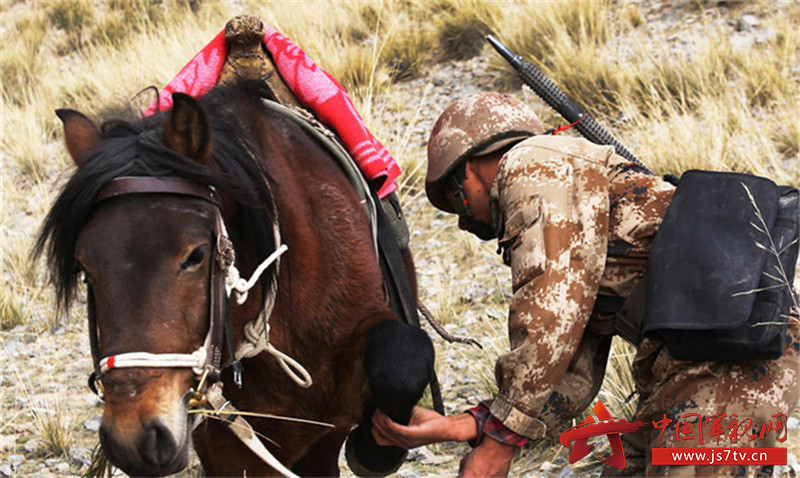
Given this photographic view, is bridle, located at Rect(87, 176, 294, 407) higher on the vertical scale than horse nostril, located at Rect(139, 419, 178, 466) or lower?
higher

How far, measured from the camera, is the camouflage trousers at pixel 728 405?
2240mm

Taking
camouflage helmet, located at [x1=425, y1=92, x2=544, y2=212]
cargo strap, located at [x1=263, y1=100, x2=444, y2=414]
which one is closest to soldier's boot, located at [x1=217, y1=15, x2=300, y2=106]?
cargo strap, located at [x1=263, y1=100, x2=444, y2=414]

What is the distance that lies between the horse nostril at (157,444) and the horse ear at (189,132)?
70 centimetres

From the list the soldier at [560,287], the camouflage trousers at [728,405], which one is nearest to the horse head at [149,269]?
the soldier at [560,287]

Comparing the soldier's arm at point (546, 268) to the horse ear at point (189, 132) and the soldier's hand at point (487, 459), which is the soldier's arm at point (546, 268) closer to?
the soldier's hand at point (487, 459)

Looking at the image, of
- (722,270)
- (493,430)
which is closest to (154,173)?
(493,430)

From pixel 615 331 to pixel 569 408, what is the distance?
0.99 feet

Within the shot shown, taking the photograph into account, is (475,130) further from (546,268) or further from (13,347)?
(13,347)

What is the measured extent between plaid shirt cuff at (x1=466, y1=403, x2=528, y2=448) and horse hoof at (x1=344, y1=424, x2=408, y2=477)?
406 mm

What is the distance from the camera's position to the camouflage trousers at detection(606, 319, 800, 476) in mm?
2240

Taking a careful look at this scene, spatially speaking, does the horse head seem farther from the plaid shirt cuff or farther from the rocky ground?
the rocky ground

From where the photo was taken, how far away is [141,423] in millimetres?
1829

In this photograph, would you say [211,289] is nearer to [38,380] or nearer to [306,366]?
[306,366]

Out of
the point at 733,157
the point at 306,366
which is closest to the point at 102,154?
the point at 306,366
